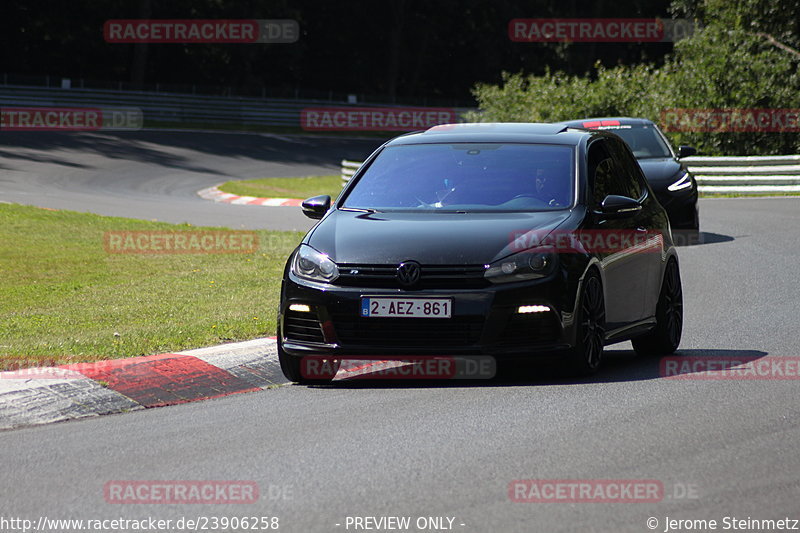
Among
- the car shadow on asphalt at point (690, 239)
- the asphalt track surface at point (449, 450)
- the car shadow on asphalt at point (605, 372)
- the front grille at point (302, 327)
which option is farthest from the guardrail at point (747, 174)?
the asphalt track surface at point (449, 450)

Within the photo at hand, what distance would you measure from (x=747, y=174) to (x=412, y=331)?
23178 mm

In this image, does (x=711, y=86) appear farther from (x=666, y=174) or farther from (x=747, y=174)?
(x=666, y=174)

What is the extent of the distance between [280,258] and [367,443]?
9894 millimetres

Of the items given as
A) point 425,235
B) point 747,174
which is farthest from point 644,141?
point 425,235

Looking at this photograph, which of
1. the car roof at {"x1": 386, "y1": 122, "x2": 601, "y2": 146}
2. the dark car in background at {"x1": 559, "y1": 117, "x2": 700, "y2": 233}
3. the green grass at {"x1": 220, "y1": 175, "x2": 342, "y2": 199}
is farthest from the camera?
the green grass at {"x1": 220, "y1": 175, "x2": 342, "y2": 199}

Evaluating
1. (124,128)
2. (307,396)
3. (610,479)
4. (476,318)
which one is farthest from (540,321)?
(124,128)

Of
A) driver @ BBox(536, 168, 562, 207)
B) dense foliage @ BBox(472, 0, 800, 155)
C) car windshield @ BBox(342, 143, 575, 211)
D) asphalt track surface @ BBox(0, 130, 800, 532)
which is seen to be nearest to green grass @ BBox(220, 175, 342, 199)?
dense foliage @ BBox(472, 0, 800, 155)

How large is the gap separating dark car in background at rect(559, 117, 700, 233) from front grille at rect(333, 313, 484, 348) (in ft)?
31.5

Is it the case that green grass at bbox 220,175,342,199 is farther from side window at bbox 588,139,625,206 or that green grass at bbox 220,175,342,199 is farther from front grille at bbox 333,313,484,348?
front grille at bbox 333,313,484,348

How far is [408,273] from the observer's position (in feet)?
25.9

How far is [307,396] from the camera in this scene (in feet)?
26.4

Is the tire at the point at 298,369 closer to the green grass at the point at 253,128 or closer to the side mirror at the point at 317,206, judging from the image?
the side mirror at the point at 317,206

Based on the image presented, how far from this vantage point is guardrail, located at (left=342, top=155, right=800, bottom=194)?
29.3 meters

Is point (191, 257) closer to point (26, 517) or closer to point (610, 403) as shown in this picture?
point (610, 403)
